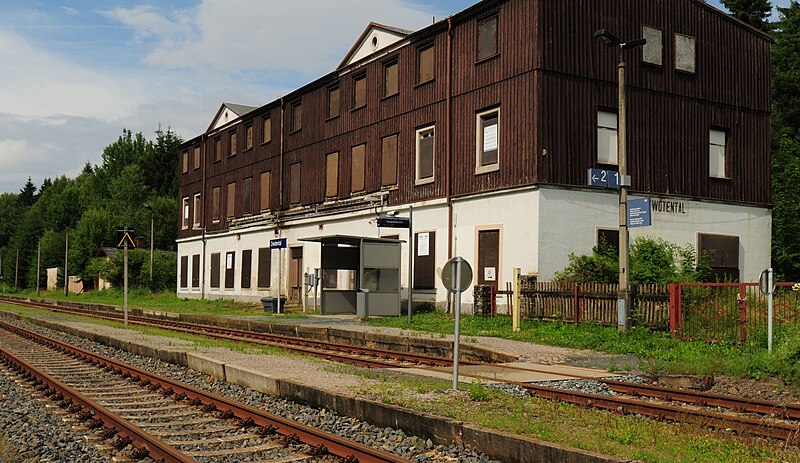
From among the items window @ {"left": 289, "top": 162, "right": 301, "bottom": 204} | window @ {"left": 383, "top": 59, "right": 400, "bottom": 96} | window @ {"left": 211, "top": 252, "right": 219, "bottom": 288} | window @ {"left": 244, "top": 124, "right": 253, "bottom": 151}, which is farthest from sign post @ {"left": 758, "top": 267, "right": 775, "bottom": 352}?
window @ {"left": 211, "top": 252, "right": 219, "bottom": 288}

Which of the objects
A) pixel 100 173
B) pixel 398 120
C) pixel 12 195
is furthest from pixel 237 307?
pixel 12 195

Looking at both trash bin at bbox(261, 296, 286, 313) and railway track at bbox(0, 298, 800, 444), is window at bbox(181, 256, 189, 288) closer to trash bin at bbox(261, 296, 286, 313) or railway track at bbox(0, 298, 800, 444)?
trash bin at bbox(261, 296, 286, 313)

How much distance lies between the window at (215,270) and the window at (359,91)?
16422mm

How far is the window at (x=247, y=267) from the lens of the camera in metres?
41.9

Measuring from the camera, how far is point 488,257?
2572 centimetres

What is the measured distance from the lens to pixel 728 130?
28.3 metres

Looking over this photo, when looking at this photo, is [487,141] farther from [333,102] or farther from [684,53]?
[333,102]

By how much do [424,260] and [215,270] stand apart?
69.3 feet

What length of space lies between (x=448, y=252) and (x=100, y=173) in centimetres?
9284

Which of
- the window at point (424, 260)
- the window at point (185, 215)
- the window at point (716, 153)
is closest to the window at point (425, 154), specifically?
the window at point (424, 260)

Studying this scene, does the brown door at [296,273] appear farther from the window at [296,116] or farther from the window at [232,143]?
the window at [232,143]

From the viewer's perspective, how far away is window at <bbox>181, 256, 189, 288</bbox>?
168 ft

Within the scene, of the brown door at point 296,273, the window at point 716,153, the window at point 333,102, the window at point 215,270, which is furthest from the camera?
the window at point 215,270

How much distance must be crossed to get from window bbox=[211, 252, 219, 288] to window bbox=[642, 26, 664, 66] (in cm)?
2778
